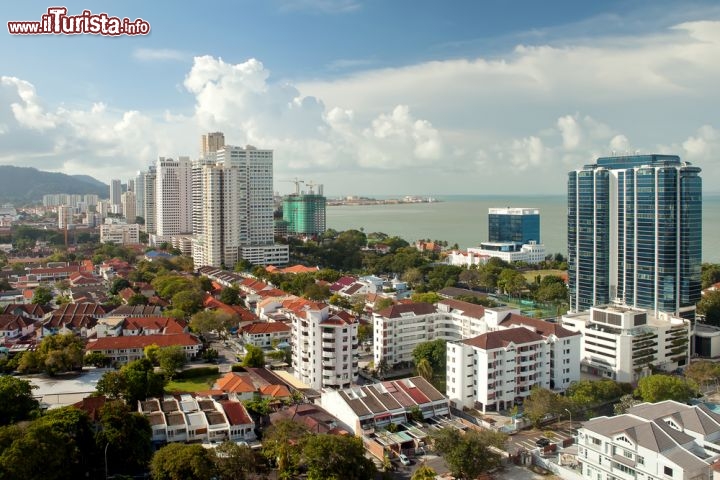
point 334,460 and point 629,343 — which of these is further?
point 629,343

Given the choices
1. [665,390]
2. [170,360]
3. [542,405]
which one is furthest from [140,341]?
[665,390]

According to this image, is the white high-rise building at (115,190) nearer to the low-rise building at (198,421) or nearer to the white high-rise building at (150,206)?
the white high-rise building at (150,206)

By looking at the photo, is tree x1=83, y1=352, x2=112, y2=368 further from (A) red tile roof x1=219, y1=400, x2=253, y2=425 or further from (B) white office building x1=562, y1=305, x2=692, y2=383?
(B) white office building x1=562, y1=305, x2=692, y2=383

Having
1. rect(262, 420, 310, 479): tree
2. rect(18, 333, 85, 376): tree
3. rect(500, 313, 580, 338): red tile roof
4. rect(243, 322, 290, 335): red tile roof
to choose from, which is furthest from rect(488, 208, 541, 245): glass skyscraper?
rect(262, 420, 310, 479): tree

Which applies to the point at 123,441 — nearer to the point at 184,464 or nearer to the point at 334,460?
the point at 184,464

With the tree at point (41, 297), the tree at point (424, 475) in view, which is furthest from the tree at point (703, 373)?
the tree at point (41, 297)
